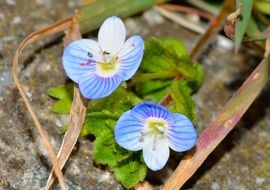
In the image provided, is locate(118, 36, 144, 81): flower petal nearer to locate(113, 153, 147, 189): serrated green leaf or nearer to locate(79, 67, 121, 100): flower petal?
locate(79, 67, 121, 100): flower petal

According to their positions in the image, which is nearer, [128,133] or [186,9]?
[128,133]

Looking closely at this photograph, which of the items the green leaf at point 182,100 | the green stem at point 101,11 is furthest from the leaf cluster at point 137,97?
the green stem at point 101,11

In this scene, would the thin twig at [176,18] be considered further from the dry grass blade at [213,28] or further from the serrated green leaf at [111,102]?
the serrated green leaf at [111,102]

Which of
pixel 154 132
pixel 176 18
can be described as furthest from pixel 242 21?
pixel 176 18

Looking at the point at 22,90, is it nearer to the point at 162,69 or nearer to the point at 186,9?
the point at 162,69

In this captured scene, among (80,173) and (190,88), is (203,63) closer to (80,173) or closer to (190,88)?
(190,88)

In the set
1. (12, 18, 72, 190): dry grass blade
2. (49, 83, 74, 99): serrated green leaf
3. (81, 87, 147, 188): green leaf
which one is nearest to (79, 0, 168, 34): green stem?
(12, 18, 72, 190): dry grass blade
